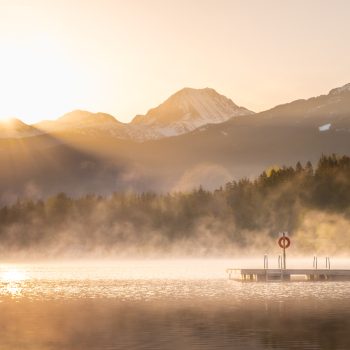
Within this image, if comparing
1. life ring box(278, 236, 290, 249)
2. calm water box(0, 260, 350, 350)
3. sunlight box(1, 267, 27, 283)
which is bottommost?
calm water box(0, 260, 350, 350)

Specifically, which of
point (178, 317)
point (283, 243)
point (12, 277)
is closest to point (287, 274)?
point (283, 243)

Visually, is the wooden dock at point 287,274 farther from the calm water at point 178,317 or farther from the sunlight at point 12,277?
the sunlight at point 12,277

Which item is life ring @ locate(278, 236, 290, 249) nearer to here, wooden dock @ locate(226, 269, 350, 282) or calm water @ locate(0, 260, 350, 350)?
wooden dock @ locate(226, 269, 350, 282)

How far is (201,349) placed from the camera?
46.5 m

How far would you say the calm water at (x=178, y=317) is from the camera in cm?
5016

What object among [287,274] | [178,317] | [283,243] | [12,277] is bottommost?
[178,317]

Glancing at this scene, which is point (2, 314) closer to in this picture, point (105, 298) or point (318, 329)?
point (105, 298)

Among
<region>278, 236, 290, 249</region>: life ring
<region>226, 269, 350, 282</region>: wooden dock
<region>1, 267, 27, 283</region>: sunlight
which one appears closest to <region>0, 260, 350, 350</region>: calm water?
<region>226, 269, 350, 282</region>: wooden dock

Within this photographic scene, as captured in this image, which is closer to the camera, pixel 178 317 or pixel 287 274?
pixel 178 317

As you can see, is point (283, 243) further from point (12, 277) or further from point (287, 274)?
point (12, 277)

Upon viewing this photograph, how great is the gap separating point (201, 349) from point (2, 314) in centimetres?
2709

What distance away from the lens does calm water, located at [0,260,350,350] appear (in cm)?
5016

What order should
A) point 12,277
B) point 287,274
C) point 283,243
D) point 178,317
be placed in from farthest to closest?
point 12,277 < point 283,243 < point 287,274 < point 178,317

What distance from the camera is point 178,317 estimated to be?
212ft
